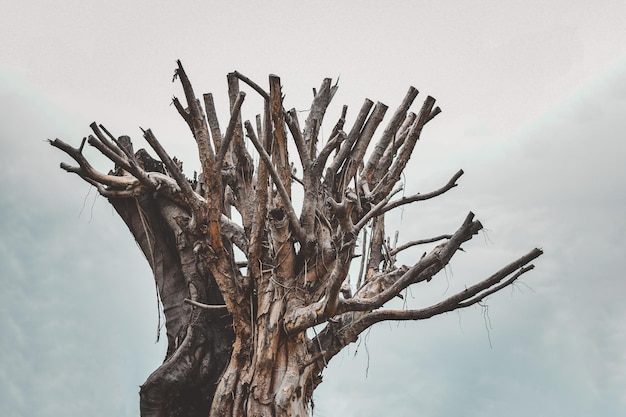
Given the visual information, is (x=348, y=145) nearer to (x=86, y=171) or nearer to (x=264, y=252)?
(x=264, y=252)

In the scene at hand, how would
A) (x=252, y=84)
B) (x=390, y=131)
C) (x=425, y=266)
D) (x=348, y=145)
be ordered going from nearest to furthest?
1. (x=425, y=266)
2. (x=252, y=84)
3. (x=348, y=145)
4. (x=390, y=131)

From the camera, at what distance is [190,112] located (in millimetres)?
5293

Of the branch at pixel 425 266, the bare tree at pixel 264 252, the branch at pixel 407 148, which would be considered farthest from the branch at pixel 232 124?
the branch at pixel 407 148

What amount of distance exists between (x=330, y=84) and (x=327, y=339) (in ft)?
8.80

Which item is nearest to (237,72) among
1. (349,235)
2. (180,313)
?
(349,235)

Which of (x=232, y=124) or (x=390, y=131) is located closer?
(x=232, y=124)

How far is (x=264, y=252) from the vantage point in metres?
5.59

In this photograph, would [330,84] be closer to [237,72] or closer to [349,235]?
[237,72]

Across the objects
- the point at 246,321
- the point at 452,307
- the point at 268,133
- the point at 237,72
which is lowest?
the point at 452,307

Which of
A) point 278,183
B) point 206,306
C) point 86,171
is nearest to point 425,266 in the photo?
point 278,183

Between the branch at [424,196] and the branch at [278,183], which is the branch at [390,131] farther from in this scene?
the branch at [278,183]

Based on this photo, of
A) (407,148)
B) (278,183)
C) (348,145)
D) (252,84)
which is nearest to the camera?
(278,183)

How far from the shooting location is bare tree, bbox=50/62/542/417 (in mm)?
4930

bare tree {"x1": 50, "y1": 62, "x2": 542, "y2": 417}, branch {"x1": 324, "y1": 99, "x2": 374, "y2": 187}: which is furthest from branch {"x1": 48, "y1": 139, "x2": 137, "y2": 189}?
branch {"x1": 324, "y1": 99, "x2": 374, "y2": 187}
